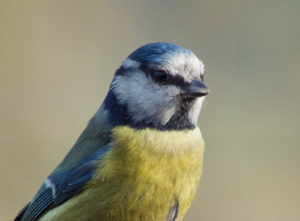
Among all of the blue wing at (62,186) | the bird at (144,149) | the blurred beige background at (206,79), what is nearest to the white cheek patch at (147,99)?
the bird at (144,149)

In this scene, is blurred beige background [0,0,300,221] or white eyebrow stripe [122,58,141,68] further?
blurred beige background [0,0,300,221]

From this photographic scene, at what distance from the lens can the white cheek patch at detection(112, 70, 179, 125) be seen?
198cm

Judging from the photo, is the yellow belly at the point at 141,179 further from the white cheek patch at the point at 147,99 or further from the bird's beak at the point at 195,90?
the bird's beak at the point at 195,90

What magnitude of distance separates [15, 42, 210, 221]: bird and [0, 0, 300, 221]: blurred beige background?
1623 millimetres

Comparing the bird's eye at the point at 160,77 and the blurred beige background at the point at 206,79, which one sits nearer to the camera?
the bird's eye at the point at 160,77

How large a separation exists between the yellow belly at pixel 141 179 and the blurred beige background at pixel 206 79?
1.62m

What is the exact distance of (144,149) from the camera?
6.46ft

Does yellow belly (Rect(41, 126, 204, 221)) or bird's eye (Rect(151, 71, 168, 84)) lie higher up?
bird's eye (Rect(151, 71, 168, 84))

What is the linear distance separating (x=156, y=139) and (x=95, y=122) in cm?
31

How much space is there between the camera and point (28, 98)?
157 inches

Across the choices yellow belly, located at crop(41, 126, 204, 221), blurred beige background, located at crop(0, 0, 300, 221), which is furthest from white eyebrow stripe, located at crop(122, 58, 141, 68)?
blurred beige background, located at crop(0, 0, 300, 221)

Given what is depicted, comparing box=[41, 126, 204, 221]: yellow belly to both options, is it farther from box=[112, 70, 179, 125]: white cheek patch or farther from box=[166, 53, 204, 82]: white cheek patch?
box=[166, 53, 204, 82]: white cheek patch

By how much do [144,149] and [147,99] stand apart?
191 mm

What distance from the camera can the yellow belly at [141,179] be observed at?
189 cm
